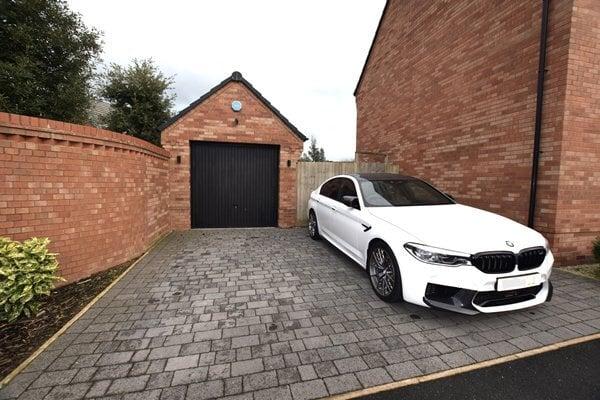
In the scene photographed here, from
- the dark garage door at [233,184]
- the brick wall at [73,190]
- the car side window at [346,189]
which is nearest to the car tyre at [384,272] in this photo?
the car side window at [346,189]

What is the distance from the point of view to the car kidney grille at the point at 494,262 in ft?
8.61

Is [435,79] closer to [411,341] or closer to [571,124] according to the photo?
[571,124]

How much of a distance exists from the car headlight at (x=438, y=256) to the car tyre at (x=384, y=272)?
295mm

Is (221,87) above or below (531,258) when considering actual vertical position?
above

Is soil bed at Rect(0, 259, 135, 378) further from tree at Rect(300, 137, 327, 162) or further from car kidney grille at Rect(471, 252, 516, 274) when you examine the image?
tree at Rect(300, 137, 327, 162)

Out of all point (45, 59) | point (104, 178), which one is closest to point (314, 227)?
point (104, 178)

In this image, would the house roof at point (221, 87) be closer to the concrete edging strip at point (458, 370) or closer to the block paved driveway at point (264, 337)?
the block paved driveway at point (264, 337)

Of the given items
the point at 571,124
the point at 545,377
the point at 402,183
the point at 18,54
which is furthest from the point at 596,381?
the point at 18,54

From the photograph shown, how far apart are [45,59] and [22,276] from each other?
8.42m

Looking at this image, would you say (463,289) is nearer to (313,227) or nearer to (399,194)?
(399,194)

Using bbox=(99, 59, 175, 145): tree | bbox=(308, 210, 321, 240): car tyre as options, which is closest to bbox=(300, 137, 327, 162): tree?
bbox=(99, 59, 175, 145): tree

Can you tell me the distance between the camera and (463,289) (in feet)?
8.53

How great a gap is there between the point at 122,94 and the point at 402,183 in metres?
12.3

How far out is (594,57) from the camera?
13.8 feet
